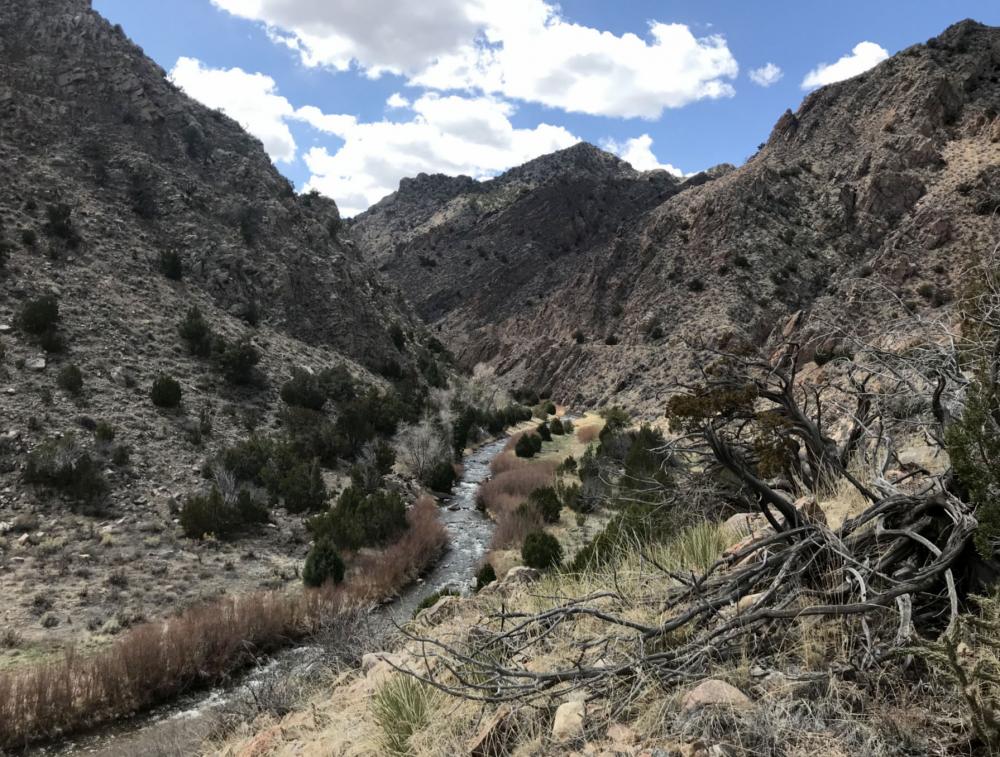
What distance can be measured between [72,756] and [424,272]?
258 feet

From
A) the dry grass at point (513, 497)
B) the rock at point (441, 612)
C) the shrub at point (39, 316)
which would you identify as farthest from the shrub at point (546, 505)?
the shrub at point (39, 316)

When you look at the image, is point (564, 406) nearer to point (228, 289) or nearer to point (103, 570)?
point (228, 289)

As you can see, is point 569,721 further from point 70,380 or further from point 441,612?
point 70,380

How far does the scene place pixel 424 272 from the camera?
8494 centimetres

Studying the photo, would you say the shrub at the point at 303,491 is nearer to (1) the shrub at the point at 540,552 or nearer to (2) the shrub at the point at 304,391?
(2) the shrub at the point at 304,391

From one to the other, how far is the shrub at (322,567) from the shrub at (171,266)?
22.8 metres

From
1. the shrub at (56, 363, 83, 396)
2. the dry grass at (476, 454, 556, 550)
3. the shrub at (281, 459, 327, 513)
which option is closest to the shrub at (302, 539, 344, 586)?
the shrub at (281, 459, 327, 513)

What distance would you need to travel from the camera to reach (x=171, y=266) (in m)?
31.8

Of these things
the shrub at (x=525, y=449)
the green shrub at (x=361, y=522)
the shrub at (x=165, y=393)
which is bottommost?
the shrub at (x=525, y=449)

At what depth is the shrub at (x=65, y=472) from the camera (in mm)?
16922

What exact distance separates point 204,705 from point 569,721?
32.0 ft

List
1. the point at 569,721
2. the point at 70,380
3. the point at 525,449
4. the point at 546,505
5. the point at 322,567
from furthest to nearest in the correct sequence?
1. the point at 525,449
2. the point at 70,380
3. the point at 546,505
4. the point at 322,567
5. the point at 569,721

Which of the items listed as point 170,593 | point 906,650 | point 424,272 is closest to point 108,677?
point 170,593

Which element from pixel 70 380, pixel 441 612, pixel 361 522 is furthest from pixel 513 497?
pixel 70 380
